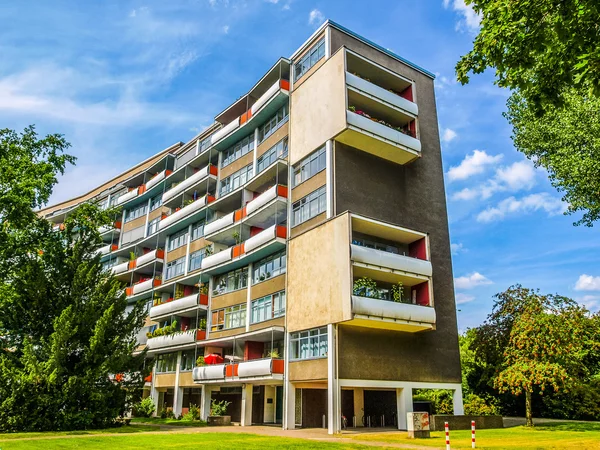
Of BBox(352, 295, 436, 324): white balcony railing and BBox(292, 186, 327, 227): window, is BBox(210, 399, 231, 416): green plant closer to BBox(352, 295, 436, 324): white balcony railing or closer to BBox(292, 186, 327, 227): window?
BBox(292, 186, 327, 227): window

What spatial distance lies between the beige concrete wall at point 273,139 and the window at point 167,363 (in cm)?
2044

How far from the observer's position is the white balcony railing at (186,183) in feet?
155

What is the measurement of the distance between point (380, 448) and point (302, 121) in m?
24.0

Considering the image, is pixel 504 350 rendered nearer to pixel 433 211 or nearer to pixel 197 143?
pixel 433 211

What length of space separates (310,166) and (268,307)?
10.4 metres

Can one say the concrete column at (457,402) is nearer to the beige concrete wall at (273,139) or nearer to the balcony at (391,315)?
the balcony at (391,315)

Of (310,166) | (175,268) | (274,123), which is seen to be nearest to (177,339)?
(175,268)

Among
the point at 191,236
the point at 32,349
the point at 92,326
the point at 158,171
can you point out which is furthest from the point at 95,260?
the point at 158,171

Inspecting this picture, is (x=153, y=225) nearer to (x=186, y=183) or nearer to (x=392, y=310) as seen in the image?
(x=186, y=183)

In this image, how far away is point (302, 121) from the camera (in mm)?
36406

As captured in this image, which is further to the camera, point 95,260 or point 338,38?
point 338,38

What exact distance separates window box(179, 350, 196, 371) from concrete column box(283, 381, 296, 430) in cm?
1466

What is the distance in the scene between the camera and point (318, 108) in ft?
114

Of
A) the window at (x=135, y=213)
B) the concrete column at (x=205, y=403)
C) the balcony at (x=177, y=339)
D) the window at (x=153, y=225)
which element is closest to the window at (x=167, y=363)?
the balcony at (x=177, y=339)
